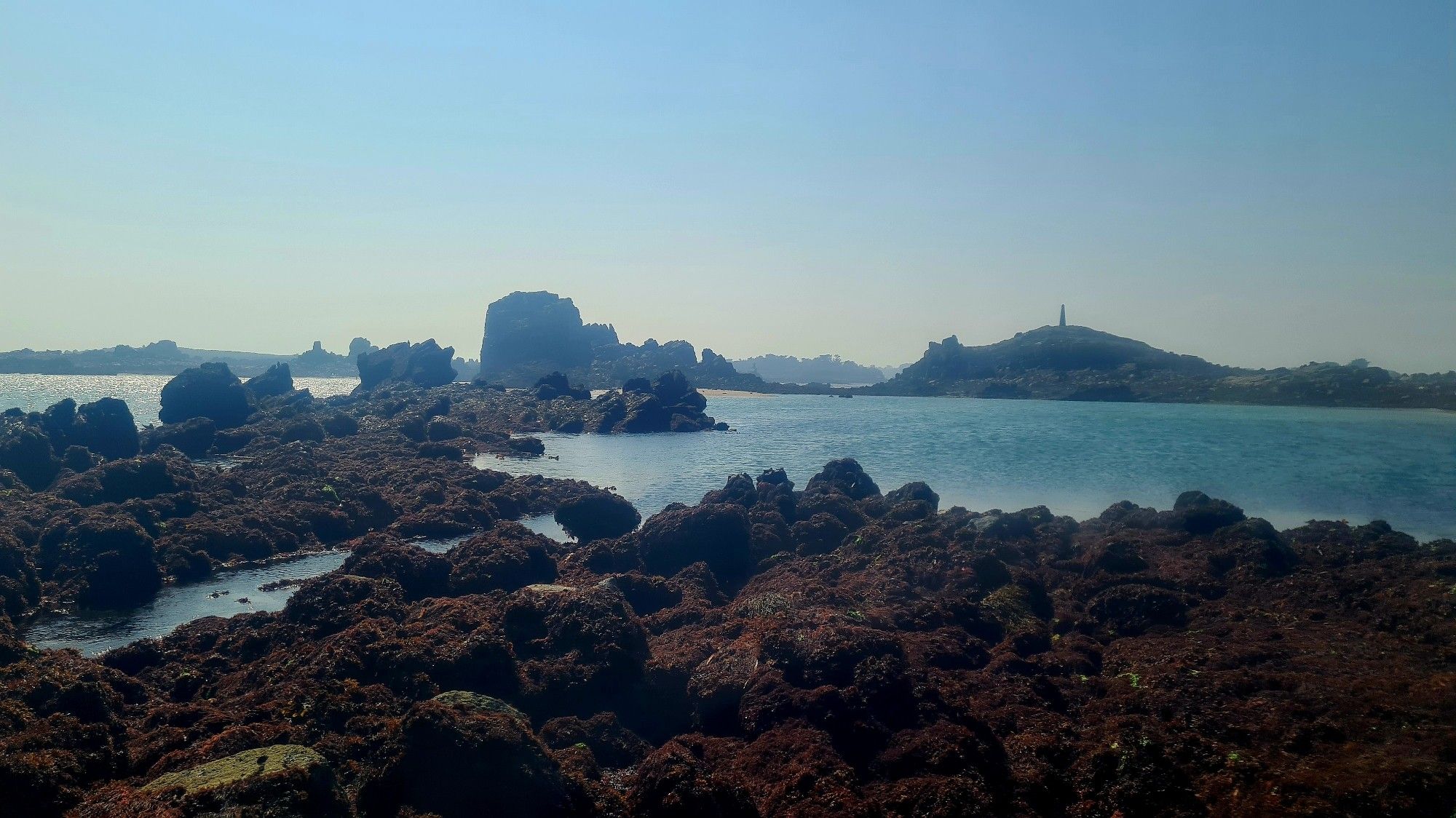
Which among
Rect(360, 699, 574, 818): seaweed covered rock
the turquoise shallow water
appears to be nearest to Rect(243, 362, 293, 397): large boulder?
the turquoise shallow water

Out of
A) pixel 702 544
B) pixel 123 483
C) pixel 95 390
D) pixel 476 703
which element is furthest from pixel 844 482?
pixel 95 390

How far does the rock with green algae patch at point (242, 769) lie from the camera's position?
21.9 feet

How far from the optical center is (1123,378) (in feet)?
353

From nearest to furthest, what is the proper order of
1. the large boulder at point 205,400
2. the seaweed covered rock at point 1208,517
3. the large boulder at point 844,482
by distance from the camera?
the seaweed covered rock at point 1208,517, the large boulder at point 844,482, the large boulder at point 205,400

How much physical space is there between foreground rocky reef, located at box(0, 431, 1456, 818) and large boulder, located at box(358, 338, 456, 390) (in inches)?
3126

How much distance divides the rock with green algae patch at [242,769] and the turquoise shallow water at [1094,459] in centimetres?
→ 2138

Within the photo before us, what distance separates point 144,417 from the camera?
70.1 meters

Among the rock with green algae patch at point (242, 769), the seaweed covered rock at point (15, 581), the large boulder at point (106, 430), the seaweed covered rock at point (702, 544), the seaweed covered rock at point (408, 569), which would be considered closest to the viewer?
the rock with green algae patch at point (242, 769)

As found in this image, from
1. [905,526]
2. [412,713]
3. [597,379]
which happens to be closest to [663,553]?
Answer: [905,526]

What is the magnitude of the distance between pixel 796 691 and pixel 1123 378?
111731mm

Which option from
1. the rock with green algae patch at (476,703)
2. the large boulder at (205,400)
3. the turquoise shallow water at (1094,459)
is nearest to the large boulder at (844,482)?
the turquoise shallow water at (1094,459)

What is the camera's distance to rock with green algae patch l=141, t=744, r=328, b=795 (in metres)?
6.69

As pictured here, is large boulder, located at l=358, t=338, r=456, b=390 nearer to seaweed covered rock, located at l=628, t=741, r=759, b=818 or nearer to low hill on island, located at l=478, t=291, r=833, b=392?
low hill on island, located at l=478, t=291, r=833, b=392

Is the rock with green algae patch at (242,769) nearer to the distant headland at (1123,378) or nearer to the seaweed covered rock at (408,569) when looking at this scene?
the seaweed covered rock at (408,569)
